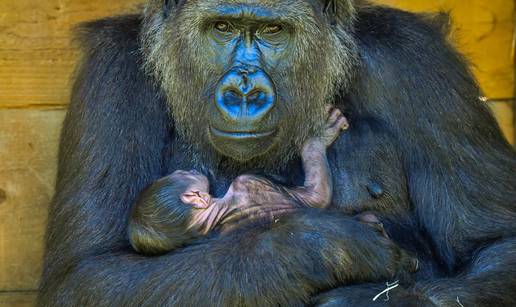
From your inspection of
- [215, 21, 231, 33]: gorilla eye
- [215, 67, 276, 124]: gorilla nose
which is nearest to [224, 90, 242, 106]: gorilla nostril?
[215, 67, 276, 124]: gorilla nose

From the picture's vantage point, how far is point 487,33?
8.20 m

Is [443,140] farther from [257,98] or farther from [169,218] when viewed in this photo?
[169,218]

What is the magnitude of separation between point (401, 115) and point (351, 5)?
2.10 ft

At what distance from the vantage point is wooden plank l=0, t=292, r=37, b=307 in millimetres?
7625

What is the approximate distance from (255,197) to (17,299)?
78.0 inches

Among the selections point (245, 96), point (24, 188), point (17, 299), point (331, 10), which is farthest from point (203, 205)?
point (17, 299)

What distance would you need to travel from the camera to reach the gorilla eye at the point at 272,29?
253 inches

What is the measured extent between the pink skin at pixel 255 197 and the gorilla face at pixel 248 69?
13 cm

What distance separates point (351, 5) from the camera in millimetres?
6898

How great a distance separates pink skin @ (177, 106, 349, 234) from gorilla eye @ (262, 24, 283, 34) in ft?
2.05

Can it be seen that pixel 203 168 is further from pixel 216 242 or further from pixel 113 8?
pixel 113 8

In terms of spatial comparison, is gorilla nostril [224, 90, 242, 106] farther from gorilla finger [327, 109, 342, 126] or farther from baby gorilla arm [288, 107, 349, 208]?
gorilla finger [327, 109, 342, 126]

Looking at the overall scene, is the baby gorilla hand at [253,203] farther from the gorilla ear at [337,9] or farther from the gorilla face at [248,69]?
the gorilla ear at [337,9]

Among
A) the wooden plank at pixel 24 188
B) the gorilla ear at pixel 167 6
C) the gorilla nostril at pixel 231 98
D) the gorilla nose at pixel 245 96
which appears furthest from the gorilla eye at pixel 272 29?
the wooden plank at pixel 24 188
